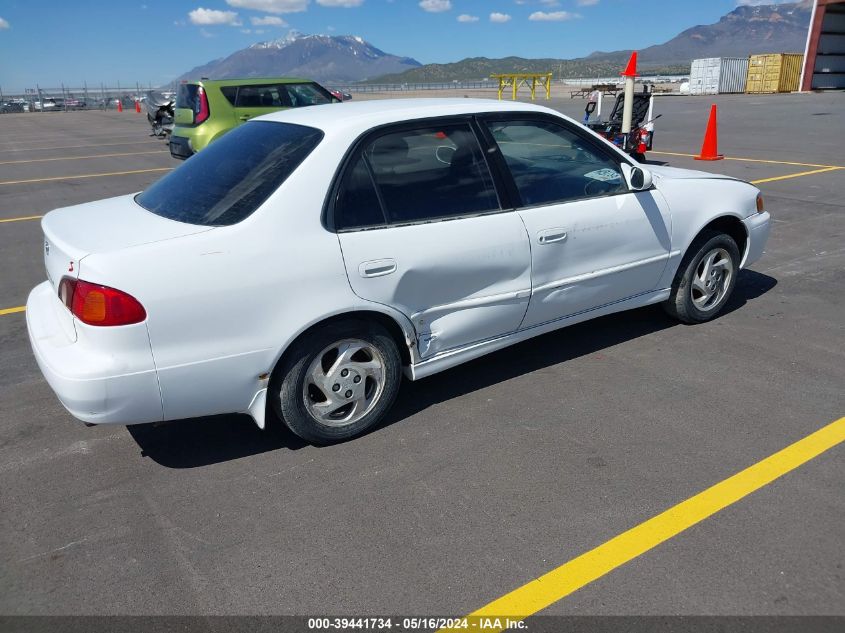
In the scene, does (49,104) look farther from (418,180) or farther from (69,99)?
(418,180)

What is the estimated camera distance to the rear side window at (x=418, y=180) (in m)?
3.38

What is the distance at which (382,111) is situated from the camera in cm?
365

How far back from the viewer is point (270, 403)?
136 inches

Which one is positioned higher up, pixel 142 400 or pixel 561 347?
pixel 142 400

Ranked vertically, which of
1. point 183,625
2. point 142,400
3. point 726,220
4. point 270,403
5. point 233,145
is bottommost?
point 183,625

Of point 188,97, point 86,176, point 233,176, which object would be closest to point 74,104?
point 86,176

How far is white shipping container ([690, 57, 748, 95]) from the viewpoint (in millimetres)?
39562

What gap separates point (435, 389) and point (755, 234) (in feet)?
8.89

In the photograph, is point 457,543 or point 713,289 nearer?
point 457,543

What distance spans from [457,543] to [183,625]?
1.05m

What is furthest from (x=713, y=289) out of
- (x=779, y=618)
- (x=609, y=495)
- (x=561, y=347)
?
(x=779, y=618)

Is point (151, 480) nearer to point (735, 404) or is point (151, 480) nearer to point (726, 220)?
point (735, 404)

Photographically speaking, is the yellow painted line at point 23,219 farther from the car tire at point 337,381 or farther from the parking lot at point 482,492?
the car tire at point 337,381

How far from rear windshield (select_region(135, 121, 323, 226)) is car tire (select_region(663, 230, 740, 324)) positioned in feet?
8.97
